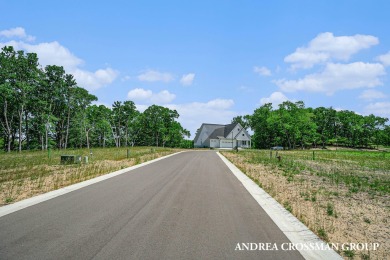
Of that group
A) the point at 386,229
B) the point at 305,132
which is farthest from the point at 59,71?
the point at 305,132

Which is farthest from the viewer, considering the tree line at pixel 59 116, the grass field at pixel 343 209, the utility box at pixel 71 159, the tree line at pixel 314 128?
the tree line at pixel 314 128

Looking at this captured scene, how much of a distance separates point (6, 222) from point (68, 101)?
5598cm

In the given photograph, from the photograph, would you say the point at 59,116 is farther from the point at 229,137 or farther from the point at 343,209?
the point at 343,209

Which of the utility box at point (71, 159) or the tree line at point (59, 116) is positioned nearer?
the utility box at point (71, 159)

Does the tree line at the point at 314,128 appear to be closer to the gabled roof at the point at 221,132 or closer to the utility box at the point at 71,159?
the gabled roof at the point at 221,132

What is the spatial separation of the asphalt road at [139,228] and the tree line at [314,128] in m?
71.2

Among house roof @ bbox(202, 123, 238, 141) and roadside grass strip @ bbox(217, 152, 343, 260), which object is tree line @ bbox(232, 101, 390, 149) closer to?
house roof @ bbox(202, 123, 238, 141)

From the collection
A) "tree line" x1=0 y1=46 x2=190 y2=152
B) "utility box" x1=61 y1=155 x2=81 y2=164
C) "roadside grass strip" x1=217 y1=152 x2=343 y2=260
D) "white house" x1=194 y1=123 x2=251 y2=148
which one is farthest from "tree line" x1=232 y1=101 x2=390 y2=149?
"roadside grass strip" x1=217 y1=152 x2=343 y2=260

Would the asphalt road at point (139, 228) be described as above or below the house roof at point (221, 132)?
below

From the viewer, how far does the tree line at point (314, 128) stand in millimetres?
74375

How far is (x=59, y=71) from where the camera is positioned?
51000 millimetres

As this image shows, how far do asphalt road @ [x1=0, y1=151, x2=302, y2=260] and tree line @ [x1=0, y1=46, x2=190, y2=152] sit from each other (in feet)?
133

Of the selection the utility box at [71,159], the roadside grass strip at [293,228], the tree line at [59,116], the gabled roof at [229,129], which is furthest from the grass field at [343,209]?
the gabled roof at [229,129]

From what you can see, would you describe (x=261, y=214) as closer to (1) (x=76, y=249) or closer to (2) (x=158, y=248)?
(2) (x=158, y=248)
